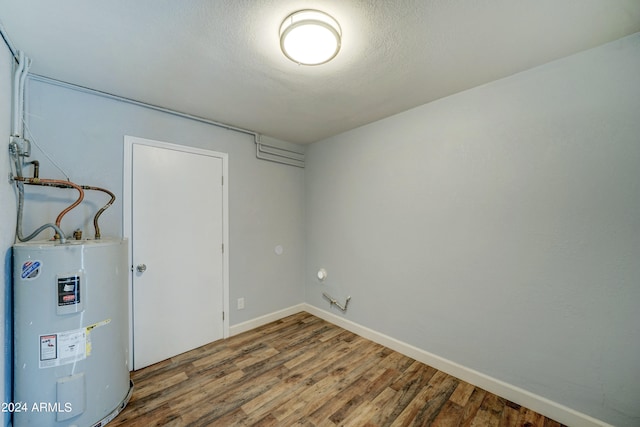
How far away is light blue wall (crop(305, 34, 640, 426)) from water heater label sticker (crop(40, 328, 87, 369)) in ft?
8.06

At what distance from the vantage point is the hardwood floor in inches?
66.6

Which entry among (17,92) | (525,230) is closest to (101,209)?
(17,92)

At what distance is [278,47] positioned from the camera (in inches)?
61.7

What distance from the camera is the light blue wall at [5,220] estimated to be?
139cm

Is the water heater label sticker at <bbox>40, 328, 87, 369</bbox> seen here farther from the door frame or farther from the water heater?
the door frame

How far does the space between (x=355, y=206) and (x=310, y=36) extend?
1.92 m

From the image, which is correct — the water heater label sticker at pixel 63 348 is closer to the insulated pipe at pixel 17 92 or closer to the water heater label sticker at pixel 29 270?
the water heater label sticker at pixel 29 270

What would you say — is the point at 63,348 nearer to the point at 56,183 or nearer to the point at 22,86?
the point at 56,183

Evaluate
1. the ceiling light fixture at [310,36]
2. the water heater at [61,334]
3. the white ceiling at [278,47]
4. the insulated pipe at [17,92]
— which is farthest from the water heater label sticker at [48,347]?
the ceiling light fixture at [310,36]

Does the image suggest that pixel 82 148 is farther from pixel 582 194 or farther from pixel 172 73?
pixel 582 194

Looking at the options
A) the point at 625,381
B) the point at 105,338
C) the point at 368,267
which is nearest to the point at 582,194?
the point at 625,381

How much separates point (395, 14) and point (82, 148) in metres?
2.56

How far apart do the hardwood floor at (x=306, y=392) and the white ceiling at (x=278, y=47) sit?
250 centimetres

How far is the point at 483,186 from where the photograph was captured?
2.03m
